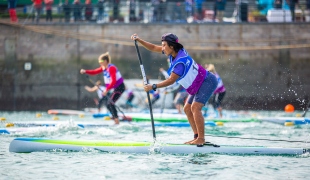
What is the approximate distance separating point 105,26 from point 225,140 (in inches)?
457

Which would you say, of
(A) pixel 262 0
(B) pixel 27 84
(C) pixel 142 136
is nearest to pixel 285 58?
(A) pixel 262 0

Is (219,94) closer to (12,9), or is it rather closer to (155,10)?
(155,10)

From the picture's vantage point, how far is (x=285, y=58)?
22.1 meters

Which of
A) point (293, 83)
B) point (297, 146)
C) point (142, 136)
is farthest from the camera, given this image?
point (293, 83)

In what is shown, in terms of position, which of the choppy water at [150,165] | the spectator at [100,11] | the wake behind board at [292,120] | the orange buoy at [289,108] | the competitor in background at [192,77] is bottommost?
the orange buoy at [289,108]

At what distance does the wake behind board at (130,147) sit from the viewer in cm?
980

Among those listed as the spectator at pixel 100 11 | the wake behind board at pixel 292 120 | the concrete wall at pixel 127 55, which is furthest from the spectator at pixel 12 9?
the wake behind board at pixel 292 120

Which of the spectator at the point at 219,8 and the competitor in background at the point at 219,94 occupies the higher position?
the spectator at the point at 219,8

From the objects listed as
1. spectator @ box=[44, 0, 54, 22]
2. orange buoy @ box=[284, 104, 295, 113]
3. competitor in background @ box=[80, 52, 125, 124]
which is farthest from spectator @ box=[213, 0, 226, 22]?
competitor in background @ box=[80, 52, 125, 124]

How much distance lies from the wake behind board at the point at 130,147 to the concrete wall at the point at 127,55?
467 inches

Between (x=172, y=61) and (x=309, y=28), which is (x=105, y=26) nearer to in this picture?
(x=309, y=28)

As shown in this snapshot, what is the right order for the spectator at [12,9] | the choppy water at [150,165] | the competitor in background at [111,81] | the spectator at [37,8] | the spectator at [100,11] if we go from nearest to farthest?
the choppy water at [150,165] → the competitor in background at [111,81] → the spectator at [12,9] → the spectator at [100,11] → the spectator at [37,8]

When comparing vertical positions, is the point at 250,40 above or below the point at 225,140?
above

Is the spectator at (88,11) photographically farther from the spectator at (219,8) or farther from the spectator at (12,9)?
the spectator at (219,8)
